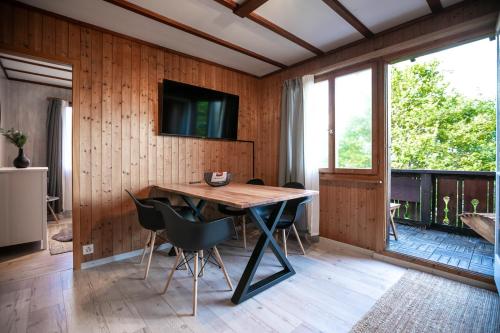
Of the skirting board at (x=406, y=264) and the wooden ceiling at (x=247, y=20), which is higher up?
the wooden ceiling at (x=247, y=20)

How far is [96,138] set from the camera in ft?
8.07

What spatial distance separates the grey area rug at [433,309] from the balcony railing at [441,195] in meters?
2.10

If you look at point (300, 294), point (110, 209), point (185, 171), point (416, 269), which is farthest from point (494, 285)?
point (110, 209)

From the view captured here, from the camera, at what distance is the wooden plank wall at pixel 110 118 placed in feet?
7.22

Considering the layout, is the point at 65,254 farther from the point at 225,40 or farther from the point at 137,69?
the point at 225,40

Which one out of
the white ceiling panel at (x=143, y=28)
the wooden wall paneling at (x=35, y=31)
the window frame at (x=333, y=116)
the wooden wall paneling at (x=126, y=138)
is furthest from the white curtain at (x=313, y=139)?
the wooden wall paneling at (x=35, y=31)

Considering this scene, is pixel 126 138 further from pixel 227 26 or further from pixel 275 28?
pixel 275 28

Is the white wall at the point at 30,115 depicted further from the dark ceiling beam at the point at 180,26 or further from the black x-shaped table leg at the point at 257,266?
the black x-shaped table leg at the point at 257,266

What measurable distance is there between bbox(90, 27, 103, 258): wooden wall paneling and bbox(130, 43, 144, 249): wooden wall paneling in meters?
0.31

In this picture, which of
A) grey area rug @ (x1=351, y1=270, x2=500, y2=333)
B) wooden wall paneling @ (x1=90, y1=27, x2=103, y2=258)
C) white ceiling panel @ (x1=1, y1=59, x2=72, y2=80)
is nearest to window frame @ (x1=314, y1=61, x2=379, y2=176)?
grey area rug @ (x1=351, y1=270, x2=500, y2=333)

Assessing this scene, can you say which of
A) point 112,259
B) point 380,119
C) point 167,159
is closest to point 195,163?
point 167,159

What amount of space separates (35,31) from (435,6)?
11.9 feet

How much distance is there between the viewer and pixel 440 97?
16.7ft

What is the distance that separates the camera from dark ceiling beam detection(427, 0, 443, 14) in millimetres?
2037
